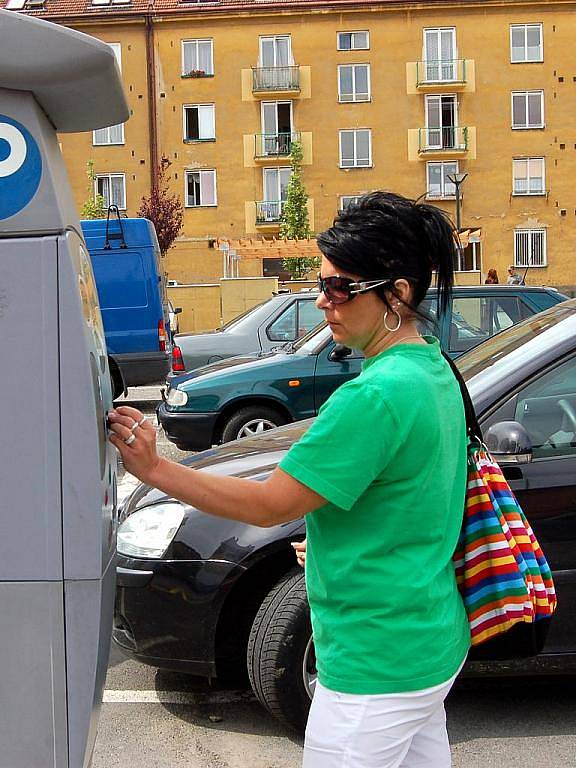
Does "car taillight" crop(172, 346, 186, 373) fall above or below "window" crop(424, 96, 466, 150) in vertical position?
below

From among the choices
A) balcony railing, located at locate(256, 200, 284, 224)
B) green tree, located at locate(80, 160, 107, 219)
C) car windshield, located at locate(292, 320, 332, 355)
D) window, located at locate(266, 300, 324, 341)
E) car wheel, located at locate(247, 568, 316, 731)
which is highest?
balcony railing, located at locate(256, 200, 284, 224)

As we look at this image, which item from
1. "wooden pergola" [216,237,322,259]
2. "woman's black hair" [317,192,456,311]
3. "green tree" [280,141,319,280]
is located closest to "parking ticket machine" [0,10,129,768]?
"woman's black hair" [317,192,456,311]

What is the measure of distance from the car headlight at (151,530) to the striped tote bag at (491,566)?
1906mm

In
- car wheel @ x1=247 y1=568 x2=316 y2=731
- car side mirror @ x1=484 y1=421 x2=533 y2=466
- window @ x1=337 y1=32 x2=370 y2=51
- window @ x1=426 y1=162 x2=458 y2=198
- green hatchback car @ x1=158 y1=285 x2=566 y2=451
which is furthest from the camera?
window @ x1=426 y1=162 x2=458 y2=198

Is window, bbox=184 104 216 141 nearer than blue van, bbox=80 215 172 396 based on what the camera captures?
No

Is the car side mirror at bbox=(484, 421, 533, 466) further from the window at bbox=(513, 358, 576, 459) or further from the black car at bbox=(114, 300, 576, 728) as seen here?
the window at bbox=(513, 358, 576, 459)

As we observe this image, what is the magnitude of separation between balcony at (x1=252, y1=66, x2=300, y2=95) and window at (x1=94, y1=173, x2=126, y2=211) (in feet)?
23.3

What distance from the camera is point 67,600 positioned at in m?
1.95

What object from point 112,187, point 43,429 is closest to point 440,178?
point 112,187

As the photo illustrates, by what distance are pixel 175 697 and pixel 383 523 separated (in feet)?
8.70

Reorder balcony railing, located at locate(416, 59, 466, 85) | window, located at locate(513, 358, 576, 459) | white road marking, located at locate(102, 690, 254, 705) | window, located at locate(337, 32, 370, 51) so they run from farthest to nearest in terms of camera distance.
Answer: window, located at locate(337, 32, 370, 51) → balcony railing, located at locate(416, 59, 466, 85) → white road marking, located at locate(102, 690, 254, 705) → window, located at locate(513, 358, 576, 459)

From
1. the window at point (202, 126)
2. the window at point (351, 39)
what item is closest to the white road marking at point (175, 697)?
the window at point (202, 126)

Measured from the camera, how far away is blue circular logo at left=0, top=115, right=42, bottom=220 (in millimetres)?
1935

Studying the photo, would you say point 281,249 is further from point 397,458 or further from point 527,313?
point 397,458
